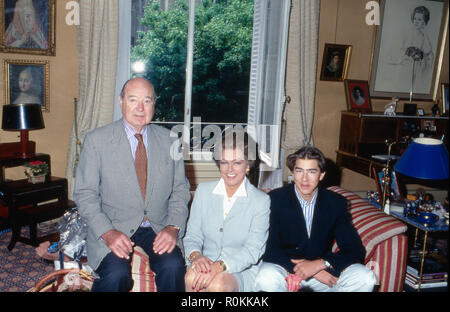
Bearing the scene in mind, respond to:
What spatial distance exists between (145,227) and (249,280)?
29.1 inches

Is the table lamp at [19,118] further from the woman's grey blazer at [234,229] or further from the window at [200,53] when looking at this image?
the window at [200,53]

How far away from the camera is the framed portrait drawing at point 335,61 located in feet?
16.1

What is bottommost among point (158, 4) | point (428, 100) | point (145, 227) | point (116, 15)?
point (145, 227)

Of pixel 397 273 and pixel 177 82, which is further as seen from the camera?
pixel 177 82

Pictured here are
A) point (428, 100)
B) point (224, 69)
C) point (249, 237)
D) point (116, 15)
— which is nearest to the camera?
point (249, 237)

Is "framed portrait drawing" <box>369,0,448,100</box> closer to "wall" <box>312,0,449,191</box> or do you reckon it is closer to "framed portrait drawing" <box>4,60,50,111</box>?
"wall" <box>312,0,449,191</box>

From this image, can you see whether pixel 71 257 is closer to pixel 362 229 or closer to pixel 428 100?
pixel 362 229

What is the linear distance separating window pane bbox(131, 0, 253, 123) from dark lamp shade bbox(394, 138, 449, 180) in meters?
6.25

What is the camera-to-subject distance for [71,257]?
2.39m

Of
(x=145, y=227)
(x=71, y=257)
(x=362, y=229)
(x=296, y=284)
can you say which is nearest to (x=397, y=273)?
(x=362, y=229)

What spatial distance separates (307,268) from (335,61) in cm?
355

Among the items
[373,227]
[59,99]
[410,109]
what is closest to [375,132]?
[410,109]

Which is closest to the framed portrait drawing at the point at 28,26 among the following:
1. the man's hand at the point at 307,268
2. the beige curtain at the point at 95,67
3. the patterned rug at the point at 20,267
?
the beige curtain at the point at 95,67
